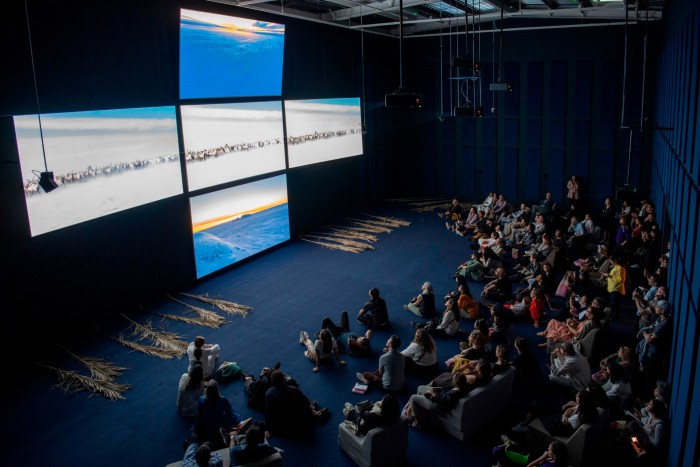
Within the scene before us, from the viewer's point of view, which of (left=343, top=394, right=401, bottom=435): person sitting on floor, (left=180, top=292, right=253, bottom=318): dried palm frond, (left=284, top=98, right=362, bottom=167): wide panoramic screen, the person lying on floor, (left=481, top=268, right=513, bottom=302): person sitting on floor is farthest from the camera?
(left=284, top=98, right=362, bottom=167): wide panoramic screen

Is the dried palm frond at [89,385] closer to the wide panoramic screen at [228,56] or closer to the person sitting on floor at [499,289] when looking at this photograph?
the wide panoramic screen at [228,56]

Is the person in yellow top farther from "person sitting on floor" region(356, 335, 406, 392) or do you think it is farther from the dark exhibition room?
"person sitting on floor" region(356, 335, 406, 392)

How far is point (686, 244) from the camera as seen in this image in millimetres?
5637

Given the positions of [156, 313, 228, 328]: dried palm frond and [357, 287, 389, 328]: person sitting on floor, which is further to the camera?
[156, 313, 228, 328]: dried palm frond

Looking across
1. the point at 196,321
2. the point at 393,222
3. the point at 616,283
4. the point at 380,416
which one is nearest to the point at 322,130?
the point at 393,222

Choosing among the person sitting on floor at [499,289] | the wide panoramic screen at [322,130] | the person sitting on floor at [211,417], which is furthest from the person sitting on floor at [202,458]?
the wide panoramic screen at [322,130]

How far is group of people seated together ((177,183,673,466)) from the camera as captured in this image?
5.45 metres

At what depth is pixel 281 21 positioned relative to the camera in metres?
12.7

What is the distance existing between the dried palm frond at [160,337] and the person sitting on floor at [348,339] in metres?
2.12

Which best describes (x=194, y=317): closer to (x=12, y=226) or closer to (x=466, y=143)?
(x=12, y=226)

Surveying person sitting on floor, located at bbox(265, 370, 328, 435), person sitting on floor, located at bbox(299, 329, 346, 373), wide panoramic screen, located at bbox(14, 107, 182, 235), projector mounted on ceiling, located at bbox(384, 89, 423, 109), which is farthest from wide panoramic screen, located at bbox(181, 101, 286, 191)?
person sitting on floor, located at bbox(265, 370, 328, 435)

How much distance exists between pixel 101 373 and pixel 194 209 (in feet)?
13.1

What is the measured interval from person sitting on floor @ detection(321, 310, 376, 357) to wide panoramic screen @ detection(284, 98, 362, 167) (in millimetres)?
5861

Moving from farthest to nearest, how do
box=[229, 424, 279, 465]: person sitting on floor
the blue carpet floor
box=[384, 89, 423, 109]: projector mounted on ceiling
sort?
box=[384, 89, 423, 109]: projector mounted on ceiling, the blue carpet floor, box=[229, 424, 279, 465]: person sitting on floor
